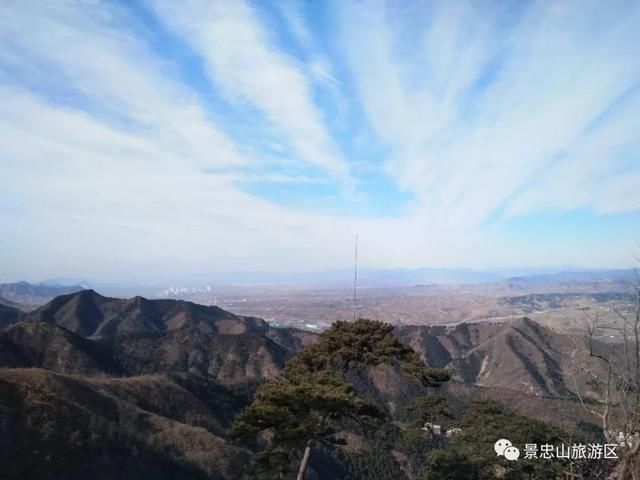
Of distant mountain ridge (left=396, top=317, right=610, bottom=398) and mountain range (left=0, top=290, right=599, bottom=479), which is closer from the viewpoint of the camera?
mountain range (left=0, top=290, right=599, bottom=479)

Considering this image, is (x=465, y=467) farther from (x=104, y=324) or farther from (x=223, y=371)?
(x=104, y=324)

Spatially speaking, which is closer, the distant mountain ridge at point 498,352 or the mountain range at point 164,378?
the mountain range at point 164,378

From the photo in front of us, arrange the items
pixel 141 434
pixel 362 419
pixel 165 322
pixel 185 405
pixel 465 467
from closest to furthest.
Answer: pixel 362 419 < pixel 465 467 < pixel 141 434 < pixel 185 405 < pixel 165 322

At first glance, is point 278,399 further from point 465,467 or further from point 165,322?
point 165,322

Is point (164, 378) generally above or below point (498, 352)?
above

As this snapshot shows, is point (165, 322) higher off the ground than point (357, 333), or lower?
lower

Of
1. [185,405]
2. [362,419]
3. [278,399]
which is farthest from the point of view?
[185,405]

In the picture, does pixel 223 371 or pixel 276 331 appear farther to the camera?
pixel 276 331

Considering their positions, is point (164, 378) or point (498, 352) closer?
point (164, 378)

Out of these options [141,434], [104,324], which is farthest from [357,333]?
[104,324]

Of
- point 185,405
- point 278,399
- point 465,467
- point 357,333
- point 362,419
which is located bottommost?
point 185,405
